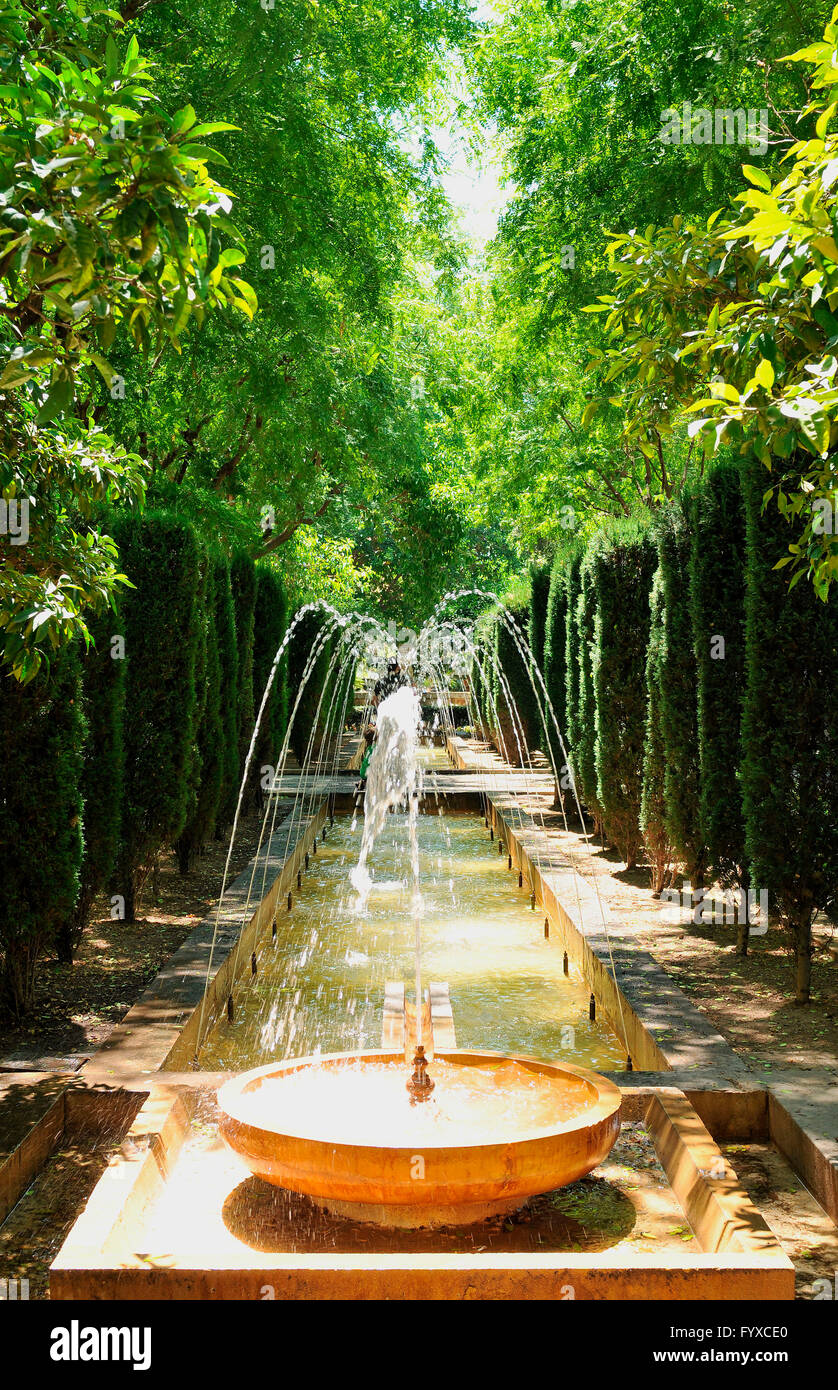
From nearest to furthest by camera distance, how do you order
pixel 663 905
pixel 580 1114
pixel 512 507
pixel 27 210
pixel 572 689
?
pixel 27 210, pixel 580 1114, pixel 663 905, pixel 572 689, pixel 512 507

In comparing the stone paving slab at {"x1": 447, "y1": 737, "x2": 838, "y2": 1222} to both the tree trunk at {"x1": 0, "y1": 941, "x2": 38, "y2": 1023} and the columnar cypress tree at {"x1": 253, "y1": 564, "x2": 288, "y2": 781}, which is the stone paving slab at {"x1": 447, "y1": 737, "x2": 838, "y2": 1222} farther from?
the columnar cypress tree at {"x1": 253, "y1": 564, "x2": 288, "y2": 781}

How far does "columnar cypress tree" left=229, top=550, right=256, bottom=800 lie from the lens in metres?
14.0

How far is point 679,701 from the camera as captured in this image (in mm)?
8672

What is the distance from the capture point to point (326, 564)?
1073 inches

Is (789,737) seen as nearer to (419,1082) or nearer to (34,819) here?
(419,1082)

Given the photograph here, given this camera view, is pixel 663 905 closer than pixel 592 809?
Yes

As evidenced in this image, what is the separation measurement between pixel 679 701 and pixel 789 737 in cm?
225

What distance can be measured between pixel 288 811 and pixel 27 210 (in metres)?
12.3

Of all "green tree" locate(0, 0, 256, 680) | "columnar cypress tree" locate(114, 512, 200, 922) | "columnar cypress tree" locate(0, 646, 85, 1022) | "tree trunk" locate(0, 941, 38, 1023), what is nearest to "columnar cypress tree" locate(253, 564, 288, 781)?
"columnar cypress tree" locate(114, 512, 200, 922)

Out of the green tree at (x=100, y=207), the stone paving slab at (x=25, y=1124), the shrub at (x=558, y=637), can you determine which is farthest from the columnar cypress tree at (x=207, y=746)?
the green tree at (x=100, y=207)

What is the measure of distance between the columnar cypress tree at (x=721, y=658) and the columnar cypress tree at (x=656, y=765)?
1.22 meters
